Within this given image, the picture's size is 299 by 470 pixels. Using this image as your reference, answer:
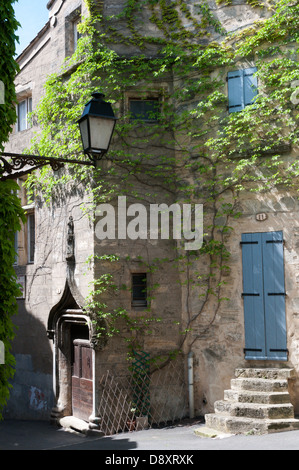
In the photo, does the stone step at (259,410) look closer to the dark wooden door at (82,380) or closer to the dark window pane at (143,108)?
the dark wooden door at (82,380)

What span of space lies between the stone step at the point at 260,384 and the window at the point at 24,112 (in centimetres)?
734

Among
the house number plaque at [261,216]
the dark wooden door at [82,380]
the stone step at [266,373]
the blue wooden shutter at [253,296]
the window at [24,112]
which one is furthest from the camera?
the window at [24,112]

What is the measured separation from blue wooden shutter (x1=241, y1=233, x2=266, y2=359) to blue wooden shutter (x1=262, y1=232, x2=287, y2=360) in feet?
0.26

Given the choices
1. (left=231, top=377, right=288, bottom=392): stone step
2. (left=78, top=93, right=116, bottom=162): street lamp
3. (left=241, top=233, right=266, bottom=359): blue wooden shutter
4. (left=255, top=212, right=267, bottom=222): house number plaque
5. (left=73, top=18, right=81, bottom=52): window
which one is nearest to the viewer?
(left=78, top=93, right=116, bottom=162): street lamp

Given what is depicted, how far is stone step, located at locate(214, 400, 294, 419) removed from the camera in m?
7.58

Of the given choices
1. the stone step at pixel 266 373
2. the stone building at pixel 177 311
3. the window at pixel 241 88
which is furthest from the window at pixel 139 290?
the window at pixel 241 88

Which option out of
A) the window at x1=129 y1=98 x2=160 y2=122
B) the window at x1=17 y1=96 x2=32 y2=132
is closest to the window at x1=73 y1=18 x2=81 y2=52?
the window at x1=129 y1=98 x2=160 y2=122

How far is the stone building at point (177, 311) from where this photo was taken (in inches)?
331

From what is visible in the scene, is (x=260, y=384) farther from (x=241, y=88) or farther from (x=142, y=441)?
(x=241, y=88)

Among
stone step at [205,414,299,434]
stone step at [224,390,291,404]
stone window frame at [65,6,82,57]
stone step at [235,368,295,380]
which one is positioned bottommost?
stone step at [205,414,299,434]

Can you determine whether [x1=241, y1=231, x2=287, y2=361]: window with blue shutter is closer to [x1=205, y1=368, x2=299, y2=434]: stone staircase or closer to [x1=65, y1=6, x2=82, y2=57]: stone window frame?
[x1=205, y1=368, x2=299, y2=434]: stone staircase

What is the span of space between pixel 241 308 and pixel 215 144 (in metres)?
2.64

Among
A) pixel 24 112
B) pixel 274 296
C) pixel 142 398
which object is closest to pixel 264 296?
pixel 274 296

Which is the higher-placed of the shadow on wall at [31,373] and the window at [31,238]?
the window at [31,238]
